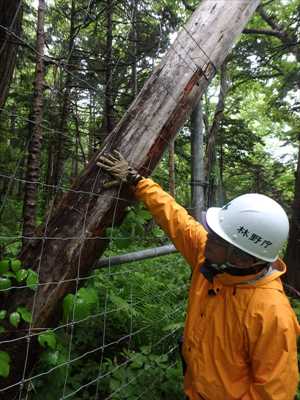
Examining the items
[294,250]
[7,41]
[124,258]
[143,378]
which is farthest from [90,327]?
[294,250]

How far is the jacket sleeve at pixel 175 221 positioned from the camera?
2.93 metres

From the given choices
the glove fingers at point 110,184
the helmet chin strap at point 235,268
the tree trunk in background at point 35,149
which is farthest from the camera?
the tree trunk in background at point 35,149

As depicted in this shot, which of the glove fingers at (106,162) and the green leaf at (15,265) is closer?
the green leaf at (15,265)

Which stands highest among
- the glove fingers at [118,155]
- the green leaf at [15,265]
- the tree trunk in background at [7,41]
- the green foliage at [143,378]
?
the tree trunk in background at [7,41]

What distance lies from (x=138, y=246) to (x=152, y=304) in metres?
2.86

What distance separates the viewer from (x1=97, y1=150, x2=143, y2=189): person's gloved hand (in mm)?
2838

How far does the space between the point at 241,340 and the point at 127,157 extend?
1493 millimetres

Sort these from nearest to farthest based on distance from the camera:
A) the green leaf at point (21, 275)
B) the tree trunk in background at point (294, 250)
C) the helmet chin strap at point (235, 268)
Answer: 1. the green leaf at point (21, 275)
2. the helmet chin strap at point (235, 268)
3. the tree trunk in background at point (294, 250)

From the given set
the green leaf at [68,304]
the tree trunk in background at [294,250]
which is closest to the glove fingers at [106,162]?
the green leaf at [68,304]

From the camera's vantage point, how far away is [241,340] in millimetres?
2240

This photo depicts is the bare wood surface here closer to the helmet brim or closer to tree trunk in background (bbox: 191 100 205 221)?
the helmet brim

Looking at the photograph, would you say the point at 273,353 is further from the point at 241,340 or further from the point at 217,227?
the point at 217,227

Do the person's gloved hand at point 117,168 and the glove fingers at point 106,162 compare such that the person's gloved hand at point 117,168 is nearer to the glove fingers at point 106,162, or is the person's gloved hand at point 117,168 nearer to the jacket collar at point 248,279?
the glove fingers at point 106,162

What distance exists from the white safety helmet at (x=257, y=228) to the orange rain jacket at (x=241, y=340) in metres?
0.17
